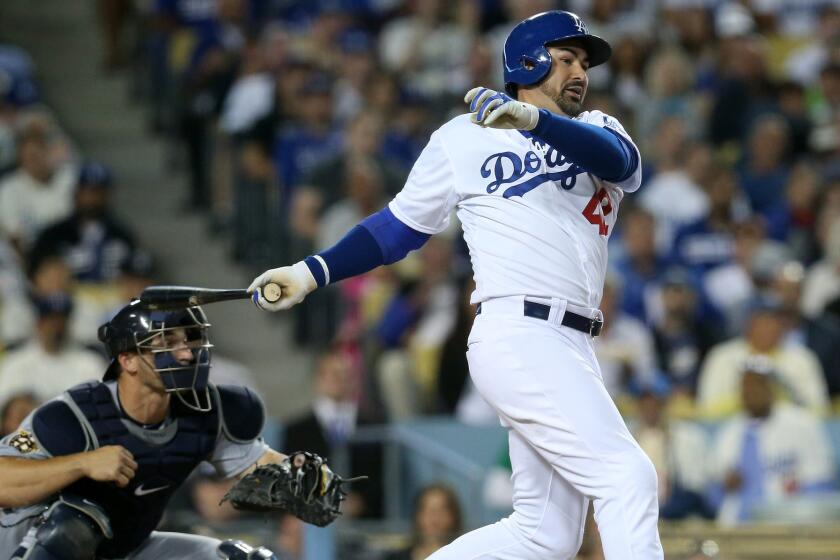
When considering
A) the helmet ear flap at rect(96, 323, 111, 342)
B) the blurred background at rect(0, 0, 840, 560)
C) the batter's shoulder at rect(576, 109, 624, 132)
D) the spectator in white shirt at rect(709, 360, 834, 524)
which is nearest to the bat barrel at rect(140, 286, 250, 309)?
the helmet ear flap at rect(96, 323, 111, 342)

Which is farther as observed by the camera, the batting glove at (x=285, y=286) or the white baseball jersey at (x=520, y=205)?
the batting glove at (x=285, y=286)

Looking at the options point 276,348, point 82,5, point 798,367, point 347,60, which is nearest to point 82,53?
point 82,5

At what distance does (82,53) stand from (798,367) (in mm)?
7353

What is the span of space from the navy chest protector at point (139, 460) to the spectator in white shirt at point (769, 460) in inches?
139

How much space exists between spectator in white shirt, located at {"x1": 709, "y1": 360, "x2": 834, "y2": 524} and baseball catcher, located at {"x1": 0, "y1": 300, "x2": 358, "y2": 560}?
11.1ft

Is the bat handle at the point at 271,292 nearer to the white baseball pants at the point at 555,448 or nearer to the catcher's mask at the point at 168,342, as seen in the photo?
the catcher's mask at the point at 168,342

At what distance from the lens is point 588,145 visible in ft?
13.9

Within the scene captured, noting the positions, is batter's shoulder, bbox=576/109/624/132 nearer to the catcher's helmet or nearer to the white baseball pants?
the catcher's helmet

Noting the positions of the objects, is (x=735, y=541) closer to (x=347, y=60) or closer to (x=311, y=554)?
(x=311, y=554)

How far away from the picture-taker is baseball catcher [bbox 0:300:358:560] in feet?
15.1

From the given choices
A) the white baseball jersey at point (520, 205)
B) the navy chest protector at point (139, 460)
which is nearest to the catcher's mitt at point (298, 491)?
the navy chest protector at point (139, 460)

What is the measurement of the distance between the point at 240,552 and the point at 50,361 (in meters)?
3.81

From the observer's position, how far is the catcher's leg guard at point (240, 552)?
15.6ft

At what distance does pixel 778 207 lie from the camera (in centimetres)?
1027
